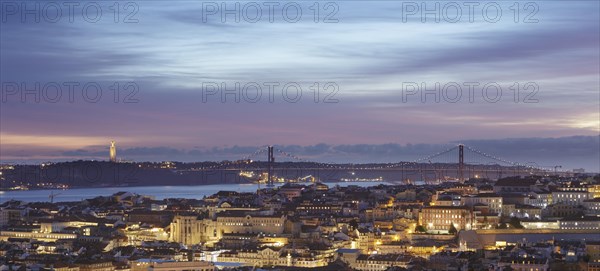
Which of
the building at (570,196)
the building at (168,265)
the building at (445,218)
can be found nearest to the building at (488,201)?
the building at (445,218)

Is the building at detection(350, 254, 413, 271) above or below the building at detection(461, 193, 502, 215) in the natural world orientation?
below

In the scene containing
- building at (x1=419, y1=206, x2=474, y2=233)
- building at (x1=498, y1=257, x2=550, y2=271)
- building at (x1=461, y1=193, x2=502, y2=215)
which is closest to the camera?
building at (x1=498, y1=257, x2=550, y2=271)

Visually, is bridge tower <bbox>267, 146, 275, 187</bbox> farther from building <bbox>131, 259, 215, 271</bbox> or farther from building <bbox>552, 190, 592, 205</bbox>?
building <bbox>131, 259, 215, 271</bbox>

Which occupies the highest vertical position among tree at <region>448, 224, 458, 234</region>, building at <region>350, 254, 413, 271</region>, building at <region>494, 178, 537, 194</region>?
building at <region>494, 178, 537, 194</region>

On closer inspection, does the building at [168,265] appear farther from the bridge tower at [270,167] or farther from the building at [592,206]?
the bridge tower at [270,167]

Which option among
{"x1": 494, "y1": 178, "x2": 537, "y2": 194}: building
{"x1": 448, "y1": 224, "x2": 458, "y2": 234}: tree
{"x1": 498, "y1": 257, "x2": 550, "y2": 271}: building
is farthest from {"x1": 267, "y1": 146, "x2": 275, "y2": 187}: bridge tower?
{"x1": 498, "y1": 257, "x2": 550, "y2": 271}: building

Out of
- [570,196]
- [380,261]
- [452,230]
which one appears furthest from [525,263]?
[570,196]

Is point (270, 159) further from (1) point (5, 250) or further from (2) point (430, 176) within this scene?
(1) point (5, 250)

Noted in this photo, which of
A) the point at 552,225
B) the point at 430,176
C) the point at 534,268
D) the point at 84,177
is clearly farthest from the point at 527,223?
the point at 84,177
